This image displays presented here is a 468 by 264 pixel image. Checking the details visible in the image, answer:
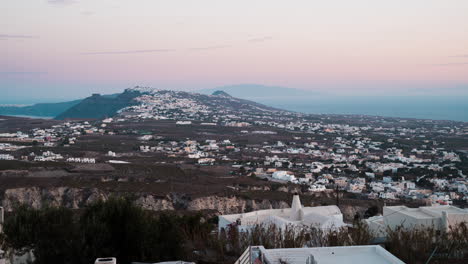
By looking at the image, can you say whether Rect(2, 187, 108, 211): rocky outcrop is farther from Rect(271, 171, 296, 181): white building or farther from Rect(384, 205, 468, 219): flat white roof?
Rect(271, 171, 296, 181): white building

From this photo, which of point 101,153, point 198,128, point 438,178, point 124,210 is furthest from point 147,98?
point 124,210

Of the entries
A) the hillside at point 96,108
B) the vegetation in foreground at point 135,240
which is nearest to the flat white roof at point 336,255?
the vegetation in foreground at point 135,240

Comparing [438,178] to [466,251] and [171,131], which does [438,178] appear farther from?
[171,131]

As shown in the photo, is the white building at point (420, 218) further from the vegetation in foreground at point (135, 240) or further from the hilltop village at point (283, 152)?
the hilltop village at point (283, 152)

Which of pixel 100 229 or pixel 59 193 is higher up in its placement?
pixel 100 229

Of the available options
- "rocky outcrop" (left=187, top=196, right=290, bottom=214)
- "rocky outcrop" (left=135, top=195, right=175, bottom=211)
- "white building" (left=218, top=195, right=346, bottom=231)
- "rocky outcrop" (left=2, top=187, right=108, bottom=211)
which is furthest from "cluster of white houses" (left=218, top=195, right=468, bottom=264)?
"rocky outcrop" (left=2, top=187, right=108, bottom=211)

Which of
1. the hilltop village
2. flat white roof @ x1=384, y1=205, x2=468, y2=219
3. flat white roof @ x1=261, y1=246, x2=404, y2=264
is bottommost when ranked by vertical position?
the hilltop village
